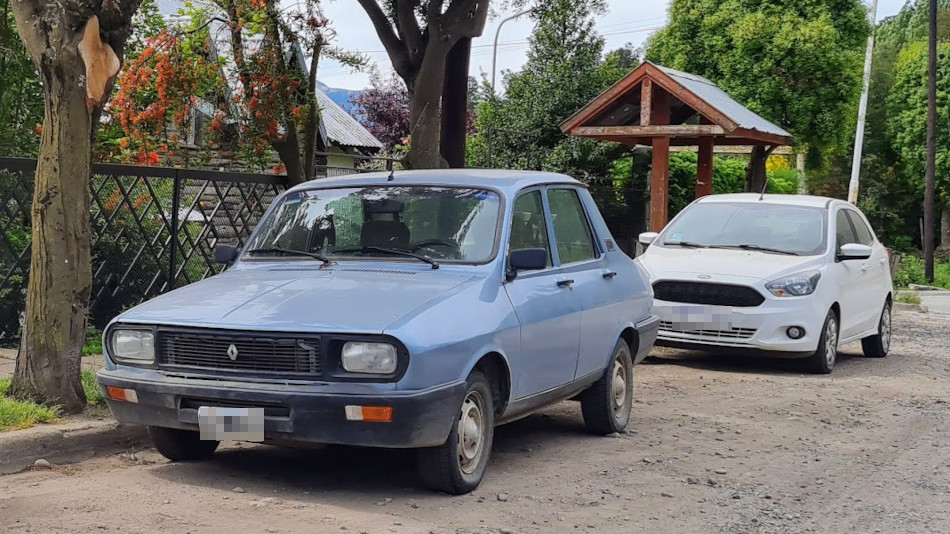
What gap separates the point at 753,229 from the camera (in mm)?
12336

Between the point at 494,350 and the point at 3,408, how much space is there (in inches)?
118

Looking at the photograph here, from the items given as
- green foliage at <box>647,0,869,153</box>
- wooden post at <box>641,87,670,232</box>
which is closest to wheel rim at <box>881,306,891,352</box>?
wooden post at <box>641,87,670,232</box>

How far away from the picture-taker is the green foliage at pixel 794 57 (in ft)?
83.5

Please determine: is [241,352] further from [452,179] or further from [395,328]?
[452,179]

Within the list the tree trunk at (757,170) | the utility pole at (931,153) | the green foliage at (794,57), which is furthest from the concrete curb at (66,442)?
the utility pole at (931,153)

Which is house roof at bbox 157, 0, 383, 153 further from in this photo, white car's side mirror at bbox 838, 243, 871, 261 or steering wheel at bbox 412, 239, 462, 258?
steering wheel at bbox 412, 239, 462, 258

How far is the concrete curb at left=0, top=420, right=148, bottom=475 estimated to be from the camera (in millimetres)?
6469

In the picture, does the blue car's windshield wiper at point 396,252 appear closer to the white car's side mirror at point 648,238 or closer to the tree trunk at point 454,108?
the white car's side mirror at point 648,238

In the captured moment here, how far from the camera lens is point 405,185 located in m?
7.18

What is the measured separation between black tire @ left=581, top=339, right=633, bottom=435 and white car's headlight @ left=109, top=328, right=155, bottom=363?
3.01m

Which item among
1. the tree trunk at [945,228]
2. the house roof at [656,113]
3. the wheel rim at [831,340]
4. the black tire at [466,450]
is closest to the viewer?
the black tire at [466,450]

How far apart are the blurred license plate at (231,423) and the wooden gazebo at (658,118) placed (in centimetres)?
1271

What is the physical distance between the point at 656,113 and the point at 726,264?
7219 millimetres

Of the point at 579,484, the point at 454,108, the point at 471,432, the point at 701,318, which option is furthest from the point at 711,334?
the point at 471,432
